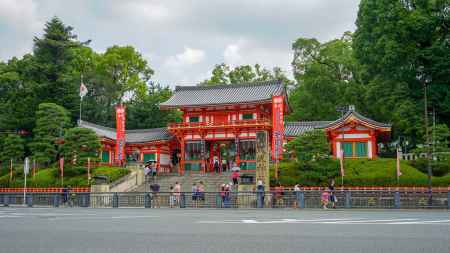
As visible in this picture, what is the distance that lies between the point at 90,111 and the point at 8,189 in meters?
19.8

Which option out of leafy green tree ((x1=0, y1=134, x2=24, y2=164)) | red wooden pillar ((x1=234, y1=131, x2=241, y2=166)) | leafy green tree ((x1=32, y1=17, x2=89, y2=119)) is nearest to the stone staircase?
red wooden pillar ((x1=234, y1=131, x2=241, y2=166))

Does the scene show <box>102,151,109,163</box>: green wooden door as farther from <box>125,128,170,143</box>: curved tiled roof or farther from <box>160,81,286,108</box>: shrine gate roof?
<box>160,81,286,108</box>: shrine gate roof

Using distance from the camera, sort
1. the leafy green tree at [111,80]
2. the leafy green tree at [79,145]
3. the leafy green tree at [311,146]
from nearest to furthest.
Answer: the leafy green tree at [311,146] < the leafy green tree at [79,145] < the leafy green tree at [111,80]

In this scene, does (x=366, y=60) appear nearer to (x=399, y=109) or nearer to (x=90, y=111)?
(x=399, y=109)

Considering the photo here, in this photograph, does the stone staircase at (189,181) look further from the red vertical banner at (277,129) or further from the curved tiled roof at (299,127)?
the curved tiled roof at (299,127)

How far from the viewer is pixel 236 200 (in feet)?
82.9

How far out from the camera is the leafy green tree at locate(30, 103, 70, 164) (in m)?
42.9

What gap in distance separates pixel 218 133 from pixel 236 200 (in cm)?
2080

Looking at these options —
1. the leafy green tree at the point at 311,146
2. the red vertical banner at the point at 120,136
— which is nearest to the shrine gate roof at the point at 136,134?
the red vertical banner at the point at 120,136

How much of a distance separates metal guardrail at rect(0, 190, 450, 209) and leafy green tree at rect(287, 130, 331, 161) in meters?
8.82

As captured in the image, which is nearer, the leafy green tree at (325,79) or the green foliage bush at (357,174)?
the green foliage bush at (357,174)

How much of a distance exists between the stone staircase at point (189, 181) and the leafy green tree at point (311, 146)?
775 centimetres

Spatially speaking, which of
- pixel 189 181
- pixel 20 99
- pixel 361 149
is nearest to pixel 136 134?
pixel 189 181

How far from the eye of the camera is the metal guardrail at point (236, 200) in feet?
75.7
